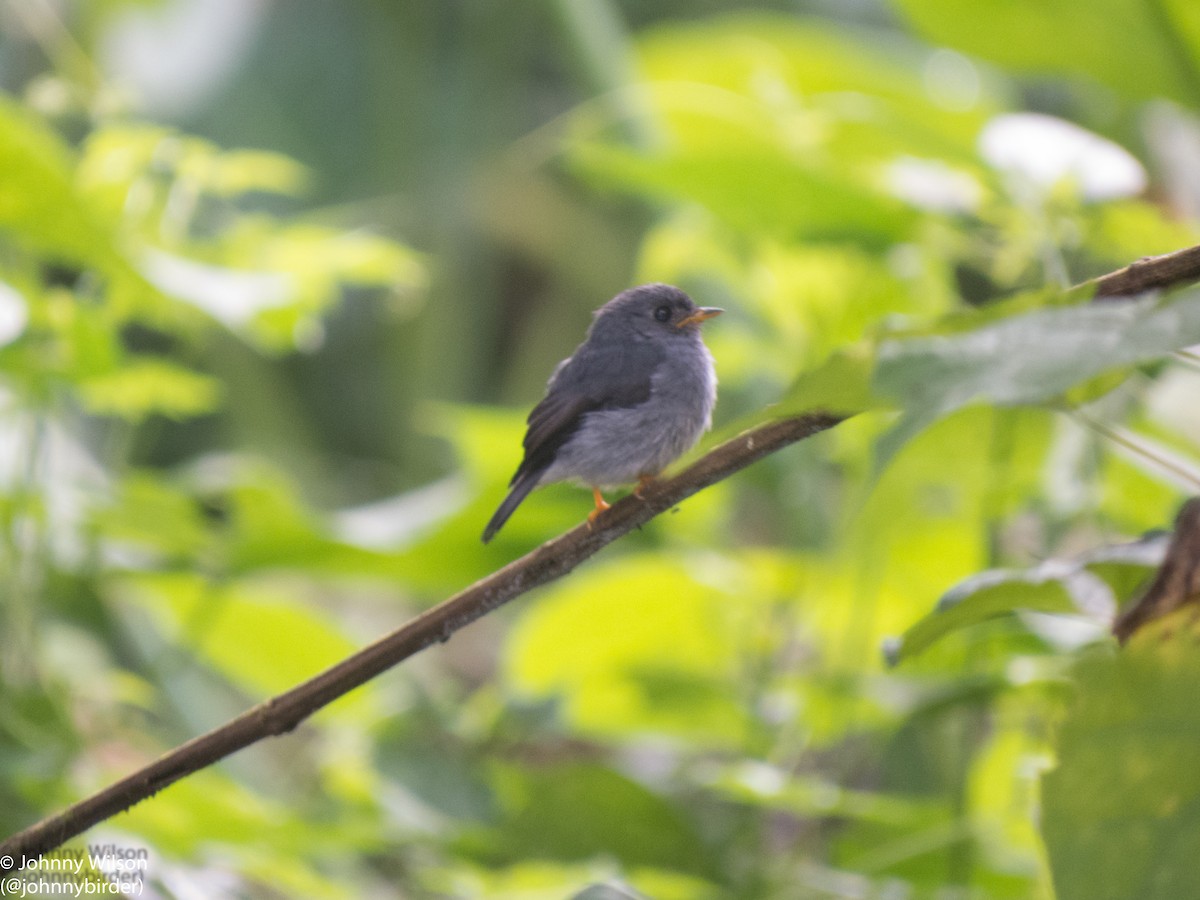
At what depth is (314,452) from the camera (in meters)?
2.53

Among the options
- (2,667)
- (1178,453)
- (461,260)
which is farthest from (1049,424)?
(461,260)

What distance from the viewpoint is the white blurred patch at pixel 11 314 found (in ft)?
2.79

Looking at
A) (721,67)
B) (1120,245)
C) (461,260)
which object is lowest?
(461,260)

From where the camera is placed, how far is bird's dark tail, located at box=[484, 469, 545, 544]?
65cm

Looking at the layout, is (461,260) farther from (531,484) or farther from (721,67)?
(531,484)

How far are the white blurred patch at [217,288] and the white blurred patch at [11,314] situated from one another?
10 centimetres

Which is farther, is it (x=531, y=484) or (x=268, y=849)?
(x=268, y=849)

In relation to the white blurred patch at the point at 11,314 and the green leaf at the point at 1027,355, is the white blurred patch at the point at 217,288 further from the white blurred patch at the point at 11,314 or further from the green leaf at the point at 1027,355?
the green leaf at the point at 1027,355

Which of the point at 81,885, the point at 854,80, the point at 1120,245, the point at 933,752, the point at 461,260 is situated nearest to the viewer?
the point at 81,885

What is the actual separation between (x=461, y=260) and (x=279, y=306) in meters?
1.65

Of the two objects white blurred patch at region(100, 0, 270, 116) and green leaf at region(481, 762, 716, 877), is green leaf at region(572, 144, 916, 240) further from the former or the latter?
white blurred patch at region(100, 0, 270, 116)

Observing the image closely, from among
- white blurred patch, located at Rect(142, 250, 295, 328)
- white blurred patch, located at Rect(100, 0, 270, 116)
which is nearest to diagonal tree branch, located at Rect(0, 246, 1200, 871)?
white blurred patch, located at Rect(142, 250, 295, 328)

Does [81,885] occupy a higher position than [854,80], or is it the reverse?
[854,80]

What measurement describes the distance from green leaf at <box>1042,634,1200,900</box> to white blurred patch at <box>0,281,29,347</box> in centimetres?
73
